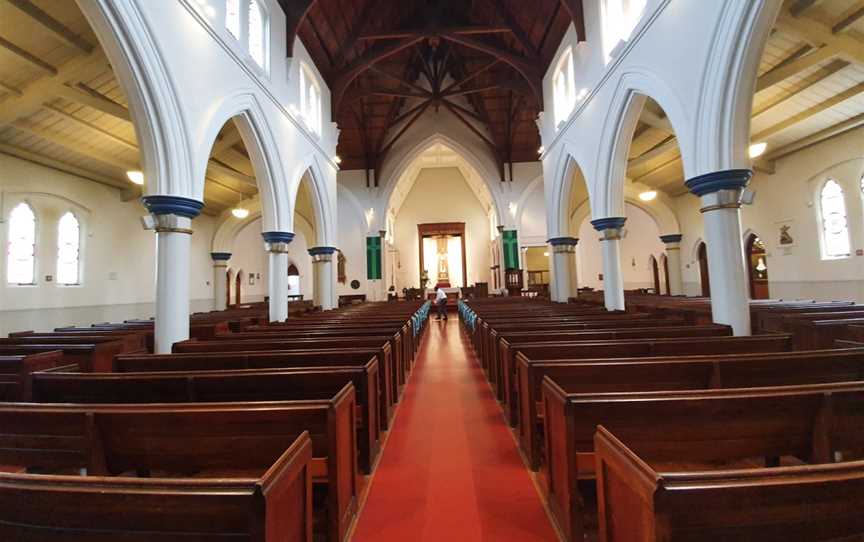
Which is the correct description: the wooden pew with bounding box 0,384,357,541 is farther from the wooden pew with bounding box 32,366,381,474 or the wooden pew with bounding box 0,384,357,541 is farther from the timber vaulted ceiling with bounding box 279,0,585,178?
the timber vaulted ceiling with bounding box 279,0,585,178

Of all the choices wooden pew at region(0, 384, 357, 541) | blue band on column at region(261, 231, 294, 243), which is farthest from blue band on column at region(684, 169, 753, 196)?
blue band on column at region(261, 231, 294, 243)

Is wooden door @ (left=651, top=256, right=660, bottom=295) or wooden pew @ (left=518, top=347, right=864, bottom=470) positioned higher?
wooden door @ (left=651, top=256, right=660, bottom=295)

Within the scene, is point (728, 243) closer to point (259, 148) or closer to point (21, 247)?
point (259, 148)

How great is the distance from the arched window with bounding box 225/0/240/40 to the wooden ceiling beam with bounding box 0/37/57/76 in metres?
2.73

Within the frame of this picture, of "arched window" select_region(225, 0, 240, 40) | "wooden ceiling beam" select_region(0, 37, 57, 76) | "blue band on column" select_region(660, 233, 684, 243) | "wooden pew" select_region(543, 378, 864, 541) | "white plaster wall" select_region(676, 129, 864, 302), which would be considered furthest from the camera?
"blue band on column" select_region(660, 233, 684, 243)

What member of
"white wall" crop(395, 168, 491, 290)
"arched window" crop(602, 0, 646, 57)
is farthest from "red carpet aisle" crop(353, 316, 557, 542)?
"white wall" crop(395, 168, 491, 290)

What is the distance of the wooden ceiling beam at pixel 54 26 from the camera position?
531 cm

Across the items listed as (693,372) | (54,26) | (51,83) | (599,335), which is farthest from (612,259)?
(51,83)

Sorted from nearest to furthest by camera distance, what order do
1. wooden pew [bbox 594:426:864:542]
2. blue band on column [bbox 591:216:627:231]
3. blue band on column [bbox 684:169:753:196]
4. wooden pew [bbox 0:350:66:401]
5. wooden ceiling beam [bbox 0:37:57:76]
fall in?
wooden pew [bbox 594:426:864:542] < wooden pew [bbox 0:350:66:401] < blue band on column [bbox 684:169:753:196] < wooden ceiling beam [bbox 0:37:57:76] < blue band on column [bbox 591:216:627:231]

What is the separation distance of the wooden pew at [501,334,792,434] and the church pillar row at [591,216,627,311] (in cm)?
474

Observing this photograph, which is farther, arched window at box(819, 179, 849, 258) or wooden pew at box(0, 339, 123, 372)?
arched window at box(819, 179, 849, 258)

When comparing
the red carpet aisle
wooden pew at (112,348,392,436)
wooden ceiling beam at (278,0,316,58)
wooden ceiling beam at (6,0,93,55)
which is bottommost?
the red carpet aisle

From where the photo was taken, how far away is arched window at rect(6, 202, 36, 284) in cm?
840

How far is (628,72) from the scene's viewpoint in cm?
684
